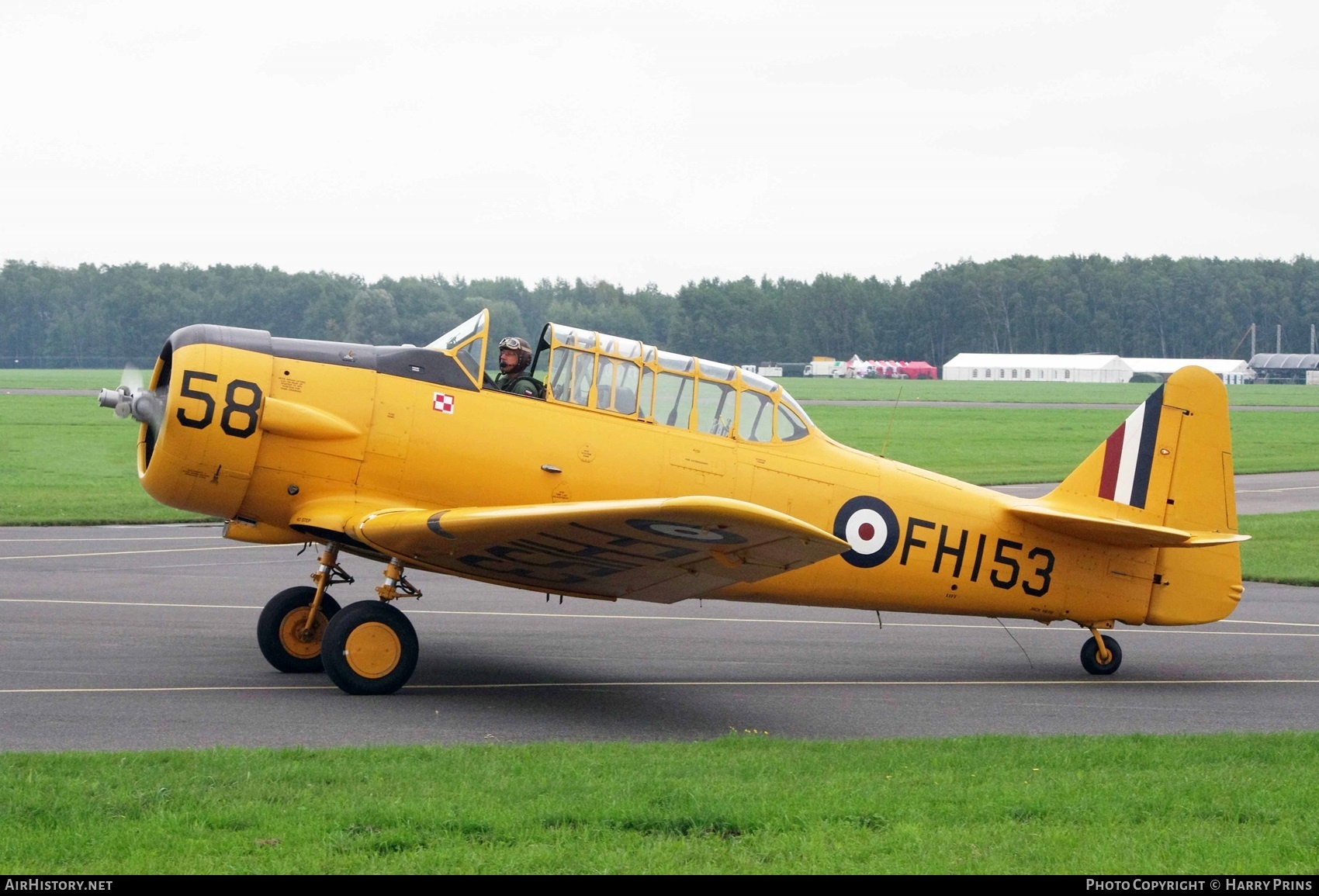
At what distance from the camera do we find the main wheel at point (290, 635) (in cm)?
1053

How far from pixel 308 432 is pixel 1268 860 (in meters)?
6.93

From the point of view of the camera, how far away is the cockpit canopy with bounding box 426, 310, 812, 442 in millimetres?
10445

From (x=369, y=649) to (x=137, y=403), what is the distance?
2.65m

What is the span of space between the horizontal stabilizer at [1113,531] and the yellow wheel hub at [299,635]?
A: 5.95m

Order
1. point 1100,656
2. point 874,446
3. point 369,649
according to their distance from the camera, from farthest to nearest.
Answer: point 874,446 → point 1100,656 → point 369,649

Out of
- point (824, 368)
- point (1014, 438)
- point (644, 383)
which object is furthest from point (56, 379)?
point (644, 383)

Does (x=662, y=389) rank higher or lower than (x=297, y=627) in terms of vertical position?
higher

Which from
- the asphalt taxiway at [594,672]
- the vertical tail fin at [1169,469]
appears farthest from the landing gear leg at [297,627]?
the vertical tail fin at [1169,469]

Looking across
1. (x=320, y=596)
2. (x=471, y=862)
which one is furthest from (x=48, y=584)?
(x=471, y=862)

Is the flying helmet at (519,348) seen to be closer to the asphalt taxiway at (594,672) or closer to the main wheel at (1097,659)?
the asphalt taxiway at (594,672)

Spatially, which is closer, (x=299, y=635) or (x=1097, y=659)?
(x=299, y=635)

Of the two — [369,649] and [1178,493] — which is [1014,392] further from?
[369,649]

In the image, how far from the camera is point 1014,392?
99.8m

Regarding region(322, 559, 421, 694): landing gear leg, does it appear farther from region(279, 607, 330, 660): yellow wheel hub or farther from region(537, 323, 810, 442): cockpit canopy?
region(537, 323, 810, 442): cockpit canopy
